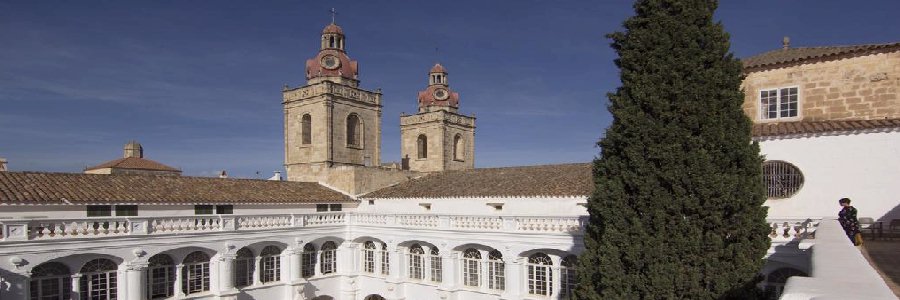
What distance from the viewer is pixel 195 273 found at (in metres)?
24.4

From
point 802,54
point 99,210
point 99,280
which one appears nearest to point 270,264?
point 99,280

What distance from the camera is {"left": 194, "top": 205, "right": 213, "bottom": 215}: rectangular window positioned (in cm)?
2612

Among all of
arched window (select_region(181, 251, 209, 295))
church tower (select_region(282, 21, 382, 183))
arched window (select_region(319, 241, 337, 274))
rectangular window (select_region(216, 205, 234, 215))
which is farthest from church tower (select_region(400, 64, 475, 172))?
arched window (select_region(181, 251, 209, 295))

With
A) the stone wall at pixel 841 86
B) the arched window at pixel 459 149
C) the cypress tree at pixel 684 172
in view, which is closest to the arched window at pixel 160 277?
the cypress tree at pixel 684 172

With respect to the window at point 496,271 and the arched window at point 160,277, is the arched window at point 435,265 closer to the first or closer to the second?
the window at point 496,271

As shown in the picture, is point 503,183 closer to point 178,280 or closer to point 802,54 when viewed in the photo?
point 802,54

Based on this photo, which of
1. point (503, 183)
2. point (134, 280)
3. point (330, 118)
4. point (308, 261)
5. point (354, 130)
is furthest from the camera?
point (354, 130)

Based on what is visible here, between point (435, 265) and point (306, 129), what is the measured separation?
56.0ft

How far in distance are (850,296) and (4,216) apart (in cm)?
2578

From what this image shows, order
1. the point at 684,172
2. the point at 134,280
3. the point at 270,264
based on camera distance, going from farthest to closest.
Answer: the point at 270,264 → the point at 134,280 → the point at 684,172

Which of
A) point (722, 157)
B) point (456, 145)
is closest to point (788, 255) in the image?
point (722, 157)

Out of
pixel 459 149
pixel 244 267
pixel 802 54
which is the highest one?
pixel 802 54

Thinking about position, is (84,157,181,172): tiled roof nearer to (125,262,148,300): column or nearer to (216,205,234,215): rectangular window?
(216,205,234,215): rectangular window

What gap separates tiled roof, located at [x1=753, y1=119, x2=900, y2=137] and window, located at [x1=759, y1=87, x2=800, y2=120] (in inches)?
24.3
